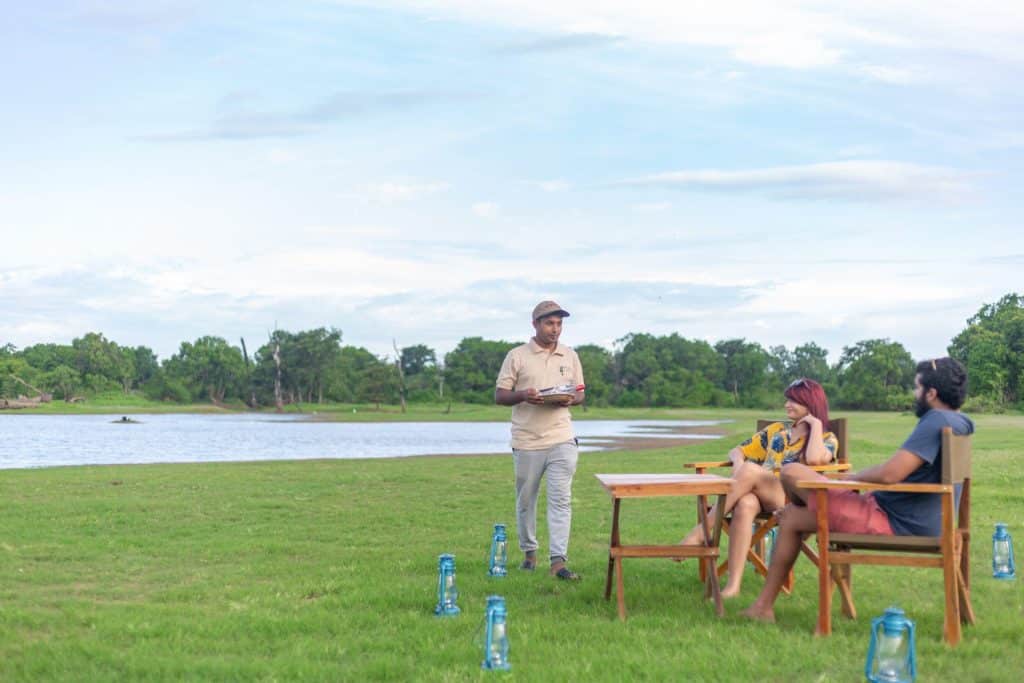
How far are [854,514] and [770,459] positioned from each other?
170cm

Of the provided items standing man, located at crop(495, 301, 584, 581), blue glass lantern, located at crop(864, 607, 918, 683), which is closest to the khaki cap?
standing man, located at crop(495, 301, 584, 581)

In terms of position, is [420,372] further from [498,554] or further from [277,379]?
[498,554]

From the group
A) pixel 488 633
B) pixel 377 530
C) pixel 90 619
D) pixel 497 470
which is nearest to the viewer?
pixel 488 633

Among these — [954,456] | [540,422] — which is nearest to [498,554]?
[540,422]

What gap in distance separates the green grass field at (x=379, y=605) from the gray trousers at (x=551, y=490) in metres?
0.38

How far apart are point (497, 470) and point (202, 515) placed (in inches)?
385

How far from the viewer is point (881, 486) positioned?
7.45 meters

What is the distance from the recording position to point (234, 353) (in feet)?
446

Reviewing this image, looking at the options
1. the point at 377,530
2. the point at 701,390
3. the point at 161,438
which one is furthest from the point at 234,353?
the point at 377,530

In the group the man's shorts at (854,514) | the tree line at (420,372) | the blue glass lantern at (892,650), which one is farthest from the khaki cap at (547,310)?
the tree line at (420,372)

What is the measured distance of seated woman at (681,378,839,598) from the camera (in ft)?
28.0

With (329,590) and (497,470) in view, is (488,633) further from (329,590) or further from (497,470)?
(497,470)

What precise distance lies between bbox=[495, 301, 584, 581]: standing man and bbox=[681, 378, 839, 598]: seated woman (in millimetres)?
1462

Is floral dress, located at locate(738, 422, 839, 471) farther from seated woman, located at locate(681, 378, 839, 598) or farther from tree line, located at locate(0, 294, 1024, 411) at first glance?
tree line, located at locate(0, 294, 1024, 411)
